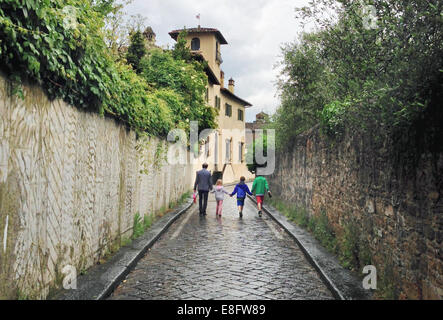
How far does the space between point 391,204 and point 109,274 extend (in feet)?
13.0

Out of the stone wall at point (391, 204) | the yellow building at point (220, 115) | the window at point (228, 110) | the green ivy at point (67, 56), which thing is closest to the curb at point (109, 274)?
the green ivy at point (67, 56)

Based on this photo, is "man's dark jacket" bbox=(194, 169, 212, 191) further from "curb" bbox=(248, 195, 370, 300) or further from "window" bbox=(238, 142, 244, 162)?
"window" bbox=(238, 142, 244, 162)

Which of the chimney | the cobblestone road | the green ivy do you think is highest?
the chimney

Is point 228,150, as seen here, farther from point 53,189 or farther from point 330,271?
point 53,189

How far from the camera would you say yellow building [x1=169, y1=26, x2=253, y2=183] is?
33719mm

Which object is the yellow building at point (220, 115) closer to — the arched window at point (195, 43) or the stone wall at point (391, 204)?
the arched window at point (195, 43)

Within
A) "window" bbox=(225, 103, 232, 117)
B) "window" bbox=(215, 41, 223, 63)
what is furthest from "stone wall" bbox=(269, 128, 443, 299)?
"window" bbox=(225, 103, 232, 117)

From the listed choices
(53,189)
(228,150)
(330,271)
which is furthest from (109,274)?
(228,150)

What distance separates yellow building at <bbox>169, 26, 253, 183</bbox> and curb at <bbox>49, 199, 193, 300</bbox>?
21.1 metres

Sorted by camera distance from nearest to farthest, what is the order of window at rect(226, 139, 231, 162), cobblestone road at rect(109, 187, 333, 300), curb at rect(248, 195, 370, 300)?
1. curb at rect(248, 195, 370, 300)
2. cobblestone road at rect(109, 187, 333, 300)
3. window at rect(226, 139, 231, 162)

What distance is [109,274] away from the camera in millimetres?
5871

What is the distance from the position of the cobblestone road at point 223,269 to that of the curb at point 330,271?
0.13 metres

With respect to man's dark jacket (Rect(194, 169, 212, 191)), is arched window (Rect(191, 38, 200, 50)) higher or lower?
higher
